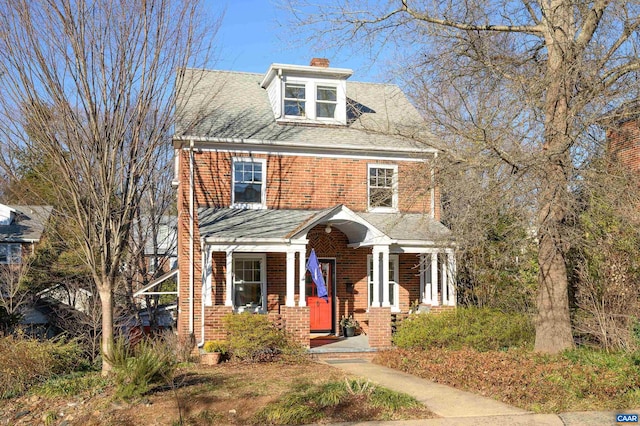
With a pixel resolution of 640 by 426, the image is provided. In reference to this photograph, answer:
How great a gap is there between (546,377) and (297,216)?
936cm

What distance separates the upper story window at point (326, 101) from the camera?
67.6 feet

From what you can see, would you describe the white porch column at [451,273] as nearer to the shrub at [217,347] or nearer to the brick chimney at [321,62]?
the shrub at [217,347]

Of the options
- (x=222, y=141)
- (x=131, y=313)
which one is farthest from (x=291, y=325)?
(x=131, y=313)

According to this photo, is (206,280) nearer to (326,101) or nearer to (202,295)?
(202,295)

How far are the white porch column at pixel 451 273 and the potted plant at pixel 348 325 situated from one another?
2806mm

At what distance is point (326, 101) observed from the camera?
20.5 m

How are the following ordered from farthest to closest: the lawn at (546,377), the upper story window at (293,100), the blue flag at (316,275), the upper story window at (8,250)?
the upper story window at (8,250) < the upper story window at (293,100) < the blue flag at (316,275) < the lawn at (546,377)

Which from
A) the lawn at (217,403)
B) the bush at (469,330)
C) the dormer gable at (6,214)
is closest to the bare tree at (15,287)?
the lawn at (217,403)

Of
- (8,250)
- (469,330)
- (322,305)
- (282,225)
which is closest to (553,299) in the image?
(469,330)

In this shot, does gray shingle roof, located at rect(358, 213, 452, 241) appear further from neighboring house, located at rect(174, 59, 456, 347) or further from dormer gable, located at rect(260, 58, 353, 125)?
dormer gable, located at rect(260, 58, 353, 125)

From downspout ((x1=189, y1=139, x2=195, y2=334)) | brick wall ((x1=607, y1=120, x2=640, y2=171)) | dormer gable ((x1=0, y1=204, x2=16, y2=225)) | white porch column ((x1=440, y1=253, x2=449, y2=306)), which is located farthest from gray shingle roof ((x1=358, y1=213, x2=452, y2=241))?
dormer gable ((x1=0, y1=204, x2=16, y2=225))

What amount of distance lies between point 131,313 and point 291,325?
11.4 m

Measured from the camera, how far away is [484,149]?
40.1 ft

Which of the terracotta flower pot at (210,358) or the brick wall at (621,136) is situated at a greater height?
the brick wall at (621,136)
